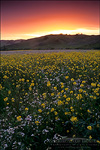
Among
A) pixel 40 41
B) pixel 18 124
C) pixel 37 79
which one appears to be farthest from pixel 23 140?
pixel 40 41

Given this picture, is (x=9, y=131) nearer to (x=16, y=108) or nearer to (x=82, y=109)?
(x=16, y=108)

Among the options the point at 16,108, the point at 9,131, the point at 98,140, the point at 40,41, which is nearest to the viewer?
the point at 98,140

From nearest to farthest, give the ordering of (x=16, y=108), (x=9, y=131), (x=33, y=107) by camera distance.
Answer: (x=9, y=131) → (x=33, y=107) → (x=16, y=108)

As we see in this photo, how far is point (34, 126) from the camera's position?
3980 millimetres

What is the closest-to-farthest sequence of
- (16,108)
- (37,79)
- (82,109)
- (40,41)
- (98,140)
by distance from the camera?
1. (98,140)
2. (82,109)
3. (16,108)
4. (37,79)
5. (40,41)

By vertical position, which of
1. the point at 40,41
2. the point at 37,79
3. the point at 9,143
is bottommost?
the point at 9,143

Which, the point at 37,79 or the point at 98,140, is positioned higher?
the point at 37,79

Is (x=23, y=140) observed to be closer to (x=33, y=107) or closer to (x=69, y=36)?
(x=33, y=107)

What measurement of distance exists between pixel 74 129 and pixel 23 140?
1310 mm

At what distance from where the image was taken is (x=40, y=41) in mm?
121062

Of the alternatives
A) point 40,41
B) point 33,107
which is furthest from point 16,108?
point 40,41

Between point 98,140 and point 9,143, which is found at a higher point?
point 98,140

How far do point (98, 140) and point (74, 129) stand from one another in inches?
26.5

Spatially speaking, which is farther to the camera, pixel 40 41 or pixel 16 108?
pixel 40 41
